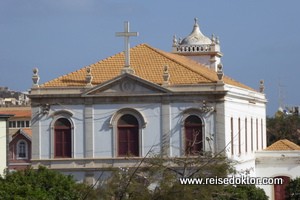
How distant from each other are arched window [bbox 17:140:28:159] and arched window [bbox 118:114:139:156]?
26.1m

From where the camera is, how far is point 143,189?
3928cm

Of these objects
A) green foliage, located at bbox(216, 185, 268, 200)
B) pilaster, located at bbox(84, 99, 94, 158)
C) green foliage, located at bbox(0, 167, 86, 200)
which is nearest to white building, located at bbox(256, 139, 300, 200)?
green foliage, located at bbox(216, 185, 268, 200)

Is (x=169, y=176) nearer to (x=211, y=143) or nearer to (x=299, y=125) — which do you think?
(x=211, y=143)

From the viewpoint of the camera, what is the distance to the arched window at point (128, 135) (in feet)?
195

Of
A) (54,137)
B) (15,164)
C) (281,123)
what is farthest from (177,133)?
(281,123)

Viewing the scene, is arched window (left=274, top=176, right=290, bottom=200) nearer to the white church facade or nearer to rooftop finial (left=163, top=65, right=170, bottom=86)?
the white church facade

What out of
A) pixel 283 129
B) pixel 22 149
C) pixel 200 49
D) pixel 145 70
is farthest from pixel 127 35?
pixel 283 129

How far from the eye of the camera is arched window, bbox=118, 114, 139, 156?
5956 cm

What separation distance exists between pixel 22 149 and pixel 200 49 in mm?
15581

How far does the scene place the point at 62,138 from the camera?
198 feet

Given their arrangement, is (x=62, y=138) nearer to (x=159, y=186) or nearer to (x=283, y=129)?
(x=159, y=186)

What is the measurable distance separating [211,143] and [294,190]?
4.32 meters

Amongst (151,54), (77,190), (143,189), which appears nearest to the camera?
(143,189)

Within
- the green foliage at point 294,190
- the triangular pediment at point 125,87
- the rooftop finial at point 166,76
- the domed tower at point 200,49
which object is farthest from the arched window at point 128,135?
the domed tower at point 200,49
